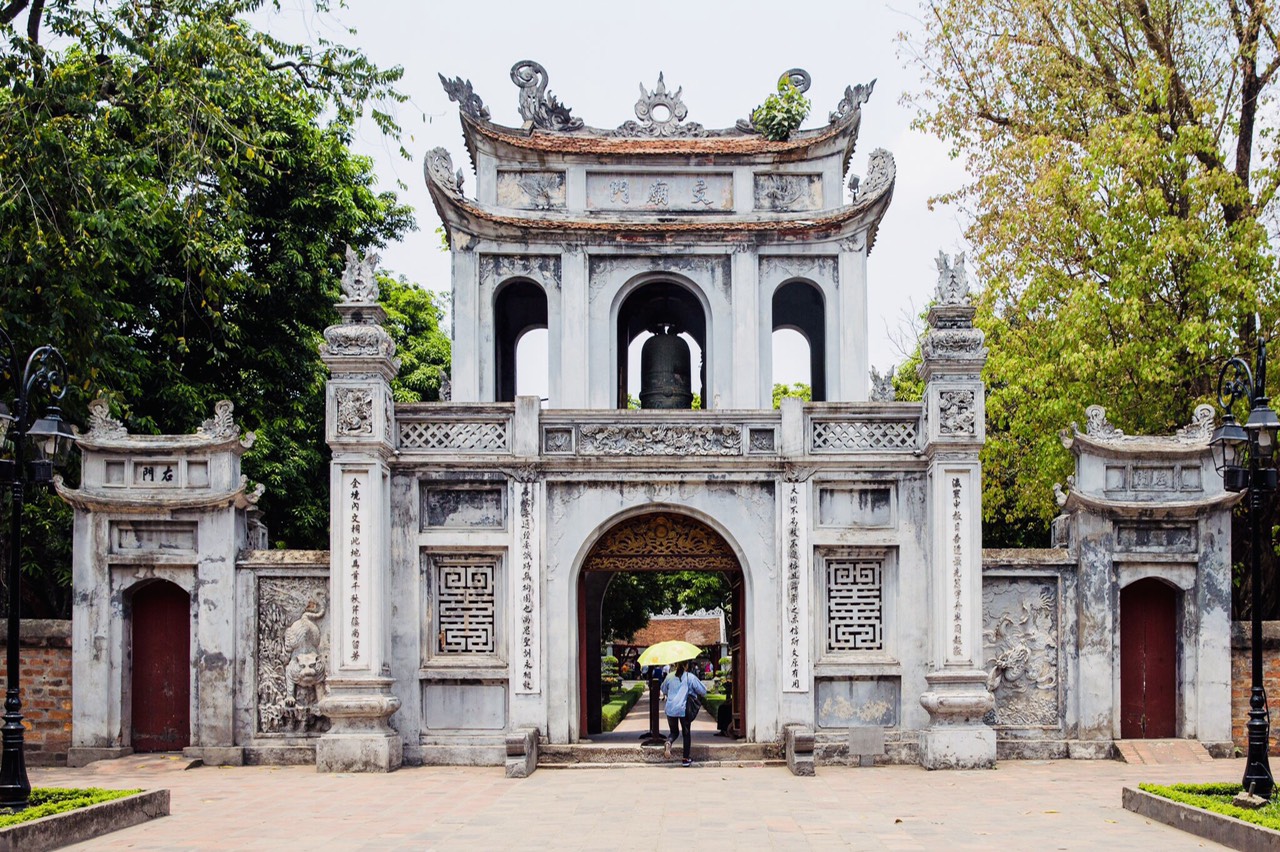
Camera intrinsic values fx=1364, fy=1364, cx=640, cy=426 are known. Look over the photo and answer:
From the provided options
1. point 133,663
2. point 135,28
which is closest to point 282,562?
point 133,663

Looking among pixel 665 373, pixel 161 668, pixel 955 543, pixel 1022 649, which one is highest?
pixel 665 373

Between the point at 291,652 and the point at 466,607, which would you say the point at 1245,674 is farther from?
the point at 291,652

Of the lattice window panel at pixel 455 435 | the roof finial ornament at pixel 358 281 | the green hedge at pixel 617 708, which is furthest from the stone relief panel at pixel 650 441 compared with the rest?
the green hedge at pixel 617 708

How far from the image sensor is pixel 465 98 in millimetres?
19656

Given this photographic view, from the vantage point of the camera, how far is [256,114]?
23.7 metres

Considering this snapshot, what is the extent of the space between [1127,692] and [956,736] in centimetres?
264

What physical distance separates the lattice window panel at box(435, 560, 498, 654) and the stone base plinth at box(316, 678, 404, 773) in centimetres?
119

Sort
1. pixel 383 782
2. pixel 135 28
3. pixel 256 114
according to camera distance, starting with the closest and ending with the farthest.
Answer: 1. pixel 383 782
2. pixel 135 28
3. pixel 256 114

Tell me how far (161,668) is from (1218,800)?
486 inches

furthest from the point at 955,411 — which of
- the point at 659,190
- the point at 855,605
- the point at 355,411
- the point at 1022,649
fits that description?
the point at 355,411

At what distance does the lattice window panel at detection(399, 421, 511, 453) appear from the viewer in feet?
56.5

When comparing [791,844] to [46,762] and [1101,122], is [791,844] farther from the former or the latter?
[1101,122]

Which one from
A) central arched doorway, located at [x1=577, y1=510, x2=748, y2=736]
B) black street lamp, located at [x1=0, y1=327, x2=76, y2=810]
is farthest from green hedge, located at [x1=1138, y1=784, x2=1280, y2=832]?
black street lamp, located at [x1=0, y1=327, x2=76, y2=810]

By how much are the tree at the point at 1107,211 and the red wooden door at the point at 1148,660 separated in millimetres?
4036
